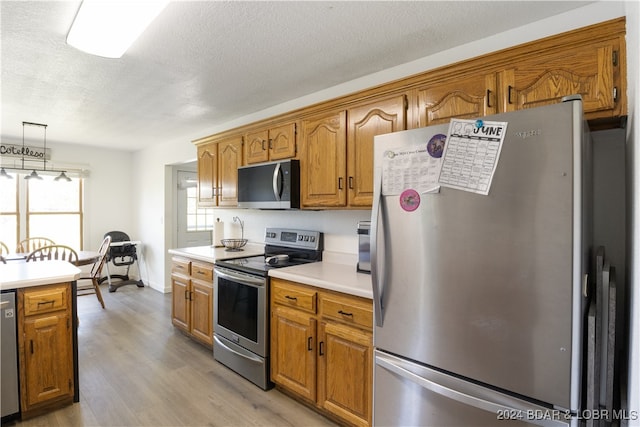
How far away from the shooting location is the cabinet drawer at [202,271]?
3018 millimetres

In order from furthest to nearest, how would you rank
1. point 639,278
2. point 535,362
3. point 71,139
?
point 71,139
point 535,362
point 639,278

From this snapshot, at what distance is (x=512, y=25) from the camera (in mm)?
1907

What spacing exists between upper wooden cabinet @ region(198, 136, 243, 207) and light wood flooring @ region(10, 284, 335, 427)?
4.87 ft

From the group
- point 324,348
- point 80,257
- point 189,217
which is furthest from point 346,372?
point 189,217

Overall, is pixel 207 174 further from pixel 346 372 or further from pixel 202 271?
pixel 346 372

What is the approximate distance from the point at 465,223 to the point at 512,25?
135 cm

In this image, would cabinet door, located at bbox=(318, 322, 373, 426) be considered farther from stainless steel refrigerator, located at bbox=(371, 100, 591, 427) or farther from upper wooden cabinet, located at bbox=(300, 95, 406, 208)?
upper wooden cabinet, located at bbox=(300, 95, 406, 208)

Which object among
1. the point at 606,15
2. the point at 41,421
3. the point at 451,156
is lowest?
the point at 41,421

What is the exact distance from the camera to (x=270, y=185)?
111 inches

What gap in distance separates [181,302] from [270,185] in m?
1.64

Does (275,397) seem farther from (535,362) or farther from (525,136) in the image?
(525,136)

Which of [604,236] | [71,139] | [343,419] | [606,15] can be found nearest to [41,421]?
[343,419]

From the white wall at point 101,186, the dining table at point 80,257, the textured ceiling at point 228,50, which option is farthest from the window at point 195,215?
the textured ceiling at point 228,50

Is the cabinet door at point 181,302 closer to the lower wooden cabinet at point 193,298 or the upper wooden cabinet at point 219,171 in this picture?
the lower wooden cabinet at point 193,298
